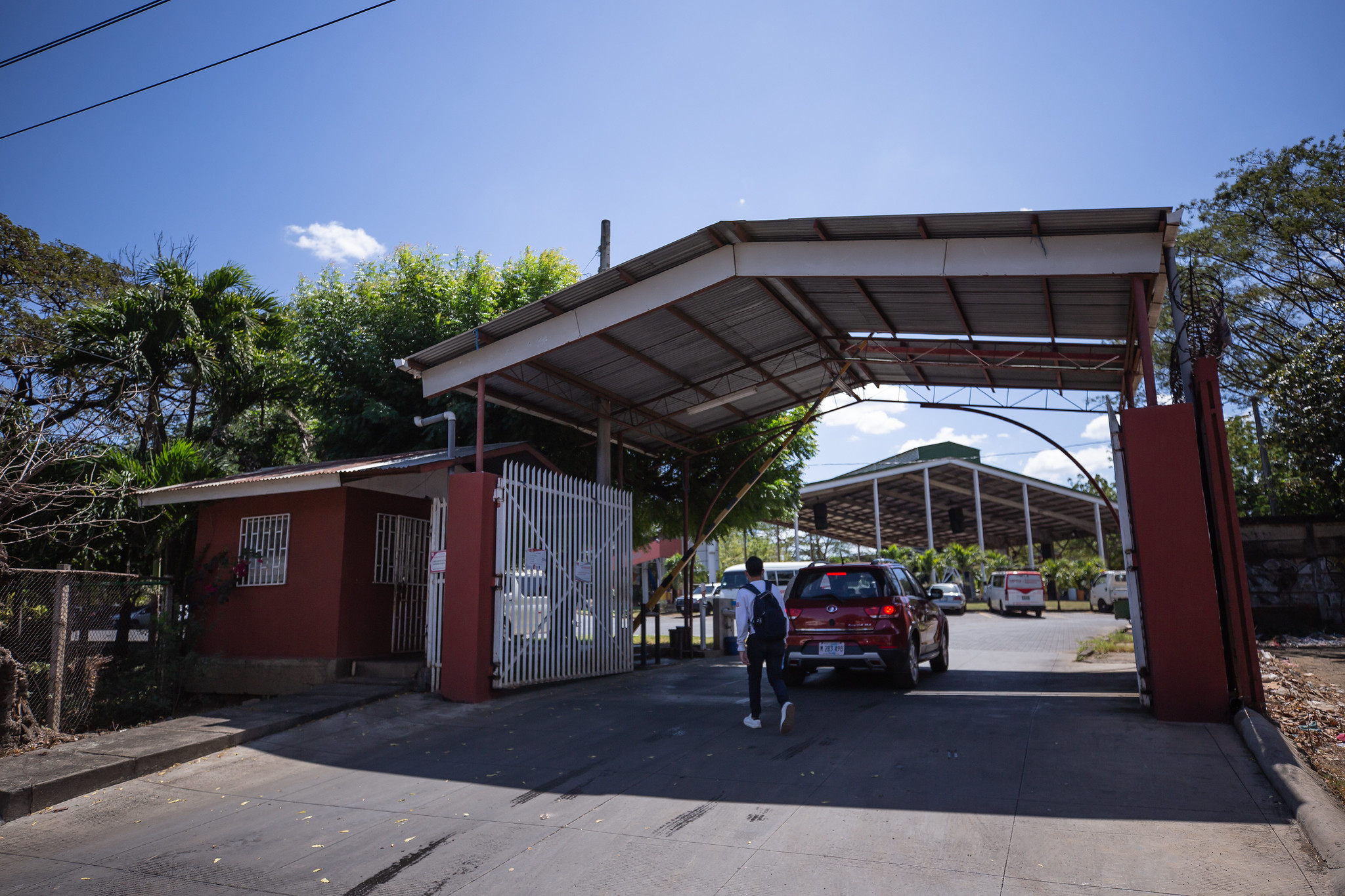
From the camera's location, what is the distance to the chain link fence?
322 inches

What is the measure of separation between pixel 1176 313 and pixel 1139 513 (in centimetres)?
212

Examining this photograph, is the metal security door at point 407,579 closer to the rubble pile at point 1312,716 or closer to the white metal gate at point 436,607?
the white metal gate at point 436,607

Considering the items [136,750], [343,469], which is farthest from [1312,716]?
[343,469]

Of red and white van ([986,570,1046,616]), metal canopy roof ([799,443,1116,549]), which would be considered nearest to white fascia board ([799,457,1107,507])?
metal canopy roof ([799,443,1116,549])

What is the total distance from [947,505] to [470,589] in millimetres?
42994

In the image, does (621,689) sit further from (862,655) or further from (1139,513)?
(1139,513)

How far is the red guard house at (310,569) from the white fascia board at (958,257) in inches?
189

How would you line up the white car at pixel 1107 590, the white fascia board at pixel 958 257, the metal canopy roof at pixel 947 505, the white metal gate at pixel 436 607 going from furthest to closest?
the metal canopy roof at pixel 947 505 → the white car at pixel 1107 590 → the white metal gate at pixel 436 607 → the white fascia board at pixel 958 257

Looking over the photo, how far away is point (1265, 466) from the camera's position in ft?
84.6

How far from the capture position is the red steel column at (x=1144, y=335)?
27.0ft

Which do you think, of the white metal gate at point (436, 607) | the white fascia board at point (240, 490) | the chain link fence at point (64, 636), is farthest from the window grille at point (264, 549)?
the white metal gate at point (436, 607)

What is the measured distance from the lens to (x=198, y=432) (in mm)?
17969

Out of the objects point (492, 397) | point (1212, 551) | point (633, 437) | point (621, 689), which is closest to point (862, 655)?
point (621, 689)

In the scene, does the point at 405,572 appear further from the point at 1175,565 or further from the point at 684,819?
the point at 1175,565
